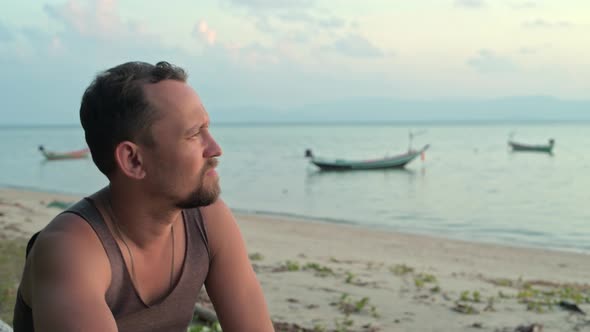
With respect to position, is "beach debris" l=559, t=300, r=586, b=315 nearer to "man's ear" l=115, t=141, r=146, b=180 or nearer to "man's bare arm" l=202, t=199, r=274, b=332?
"man's bare arm" l=202, t=199, r=274, b=332

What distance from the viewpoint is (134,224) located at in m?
1.82

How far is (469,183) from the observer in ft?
108

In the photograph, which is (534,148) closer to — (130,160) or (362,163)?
(362,163)

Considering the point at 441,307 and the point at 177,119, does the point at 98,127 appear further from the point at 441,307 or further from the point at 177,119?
the point at 441,307

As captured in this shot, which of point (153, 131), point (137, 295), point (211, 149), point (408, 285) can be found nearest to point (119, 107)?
point (153, 131)

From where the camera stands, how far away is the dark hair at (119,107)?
169cm

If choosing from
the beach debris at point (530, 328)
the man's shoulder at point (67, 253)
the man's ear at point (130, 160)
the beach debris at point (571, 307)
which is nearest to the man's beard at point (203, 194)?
the man's ear at point (130, 160)

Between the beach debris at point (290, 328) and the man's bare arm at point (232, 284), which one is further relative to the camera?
the beach debris at point (290, 328)

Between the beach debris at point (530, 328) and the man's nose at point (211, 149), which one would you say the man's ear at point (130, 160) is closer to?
the man's nose at point (211, 149)

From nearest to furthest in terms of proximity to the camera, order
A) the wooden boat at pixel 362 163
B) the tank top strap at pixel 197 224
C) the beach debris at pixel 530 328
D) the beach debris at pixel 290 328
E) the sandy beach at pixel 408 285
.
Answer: the tank top strap at pixel 197 224 < the beach debris at pixel 290 328 < the beach debris at pixel 530 328 < the sandy beach at pixel 408 285 < the wooden boat at pixel 362 163

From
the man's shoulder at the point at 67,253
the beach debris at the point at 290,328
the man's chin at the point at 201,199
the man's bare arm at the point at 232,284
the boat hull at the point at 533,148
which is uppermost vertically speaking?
the man's chin at the point at 201,199

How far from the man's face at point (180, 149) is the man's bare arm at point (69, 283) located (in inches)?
9.9

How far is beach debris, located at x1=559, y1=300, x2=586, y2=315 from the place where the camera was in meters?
5.61

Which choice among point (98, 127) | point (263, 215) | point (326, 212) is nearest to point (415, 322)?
point (98, 127)
